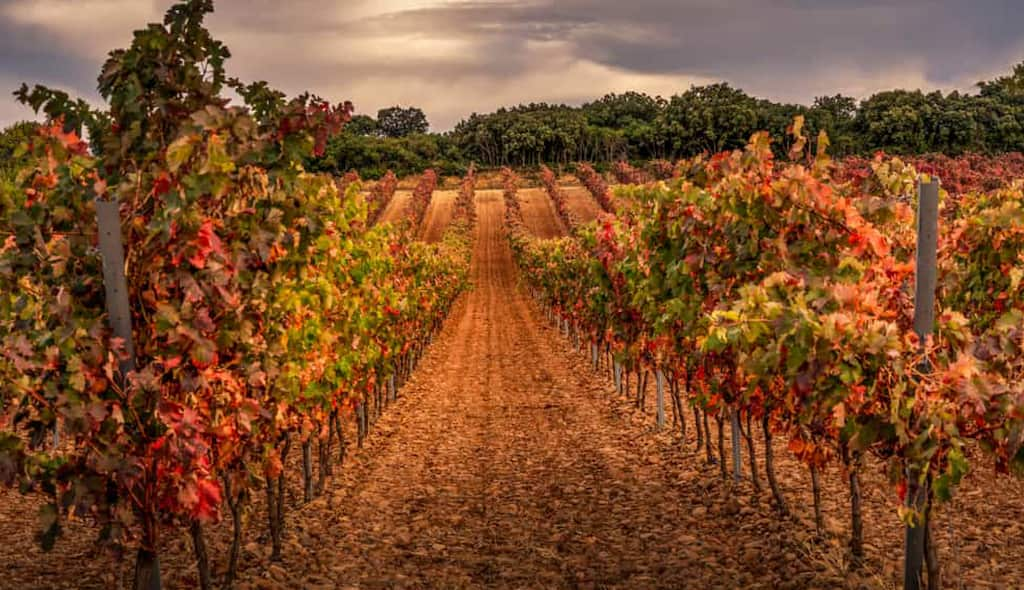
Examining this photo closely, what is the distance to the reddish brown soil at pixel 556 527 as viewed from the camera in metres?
6.83

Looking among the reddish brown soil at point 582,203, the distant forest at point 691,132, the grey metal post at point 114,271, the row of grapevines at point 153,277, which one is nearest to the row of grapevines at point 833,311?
the row of grapevines at point 153,277

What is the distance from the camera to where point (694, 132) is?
9912 centimetres

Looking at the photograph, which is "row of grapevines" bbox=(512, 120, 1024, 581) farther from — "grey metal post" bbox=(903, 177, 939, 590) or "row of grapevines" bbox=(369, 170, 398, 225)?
"row of grapevines" bbox=(369, 170, 398, 225)

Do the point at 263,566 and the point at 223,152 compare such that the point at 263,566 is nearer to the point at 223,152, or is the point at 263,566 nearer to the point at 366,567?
the point at 366,567

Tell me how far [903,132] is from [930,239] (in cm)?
8788

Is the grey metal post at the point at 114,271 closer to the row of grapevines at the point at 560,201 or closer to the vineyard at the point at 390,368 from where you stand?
the vineyard at the point at 390,368

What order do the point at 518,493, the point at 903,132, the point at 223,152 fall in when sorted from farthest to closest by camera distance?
the point at 903,132, the point at 518,493, the point at 223,152

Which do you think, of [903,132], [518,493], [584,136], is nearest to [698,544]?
[518,493]

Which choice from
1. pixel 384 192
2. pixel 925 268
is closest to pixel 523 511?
pixel 925 268

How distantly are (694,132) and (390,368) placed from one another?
91.3 m

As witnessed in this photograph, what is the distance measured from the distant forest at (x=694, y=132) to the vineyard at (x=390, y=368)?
77603mm

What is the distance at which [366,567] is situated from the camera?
736cm

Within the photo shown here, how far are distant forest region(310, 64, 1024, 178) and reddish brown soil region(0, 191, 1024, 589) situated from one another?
7664 centimetres

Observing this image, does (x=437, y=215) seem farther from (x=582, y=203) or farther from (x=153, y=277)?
(x=153, y=277)
